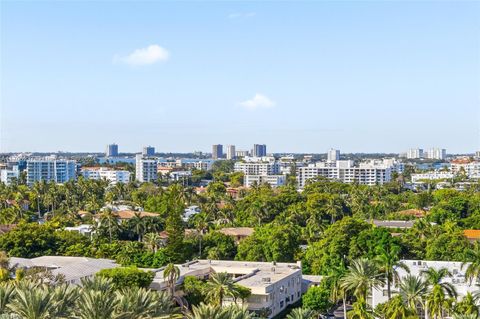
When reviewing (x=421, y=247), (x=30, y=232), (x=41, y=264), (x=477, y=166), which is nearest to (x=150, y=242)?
(x=30, y=232)

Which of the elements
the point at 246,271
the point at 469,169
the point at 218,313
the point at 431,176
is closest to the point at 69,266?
the point at 246,271

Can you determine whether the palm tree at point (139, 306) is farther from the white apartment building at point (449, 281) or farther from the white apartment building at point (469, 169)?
the white apartment building at point (469, 169)

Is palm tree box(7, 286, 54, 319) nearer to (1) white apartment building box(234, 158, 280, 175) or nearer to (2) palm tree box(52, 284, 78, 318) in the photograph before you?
(2) palm tree box(52, 284, 78, 318)

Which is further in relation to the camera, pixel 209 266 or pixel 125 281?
pixel 209 266

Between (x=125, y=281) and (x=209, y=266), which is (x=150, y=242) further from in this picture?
(x=125, y=281)

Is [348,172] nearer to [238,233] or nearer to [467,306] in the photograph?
[238,233]

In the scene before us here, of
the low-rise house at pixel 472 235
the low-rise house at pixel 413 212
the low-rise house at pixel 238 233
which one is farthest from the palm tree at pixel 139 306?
the low-rise house at pixel 413 212

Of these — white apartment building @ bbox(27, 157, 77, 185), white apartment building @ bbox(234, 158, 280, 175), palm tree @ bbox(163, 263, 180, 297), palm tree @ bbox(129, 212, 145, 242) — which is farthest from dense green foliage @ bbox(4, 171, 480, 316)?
white apartment building @ bbox(234, 158, 280, 175)
